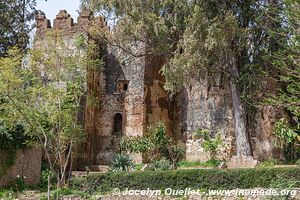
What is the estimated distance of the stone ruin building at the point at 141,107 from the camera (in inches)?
1040

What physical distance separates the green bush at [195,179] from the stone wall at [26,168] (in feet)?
11.4

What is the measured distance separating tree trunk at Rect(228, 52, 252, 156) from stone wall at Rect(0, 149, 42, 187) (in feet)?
31.2

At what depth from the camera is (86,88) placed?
26547 mm

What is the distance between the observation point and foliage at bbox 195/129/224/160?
2502cm

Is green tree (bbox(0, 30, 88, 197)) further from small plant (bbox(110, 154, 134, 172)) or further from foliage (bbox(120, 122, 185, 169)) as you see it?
foliage (bbox(120, 122, 185, 169))

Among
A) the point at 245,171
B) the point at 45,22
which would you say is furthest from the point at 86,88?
the point at 245,171

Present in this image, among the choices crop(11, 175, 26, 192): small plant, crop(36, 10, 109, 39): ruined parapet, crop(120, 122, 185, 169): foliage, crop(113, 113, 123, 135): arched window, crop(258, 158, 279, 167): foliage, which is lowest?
crop(11, 175, 26, 192): small plant

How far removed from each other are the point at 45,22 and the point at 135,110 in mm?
7471

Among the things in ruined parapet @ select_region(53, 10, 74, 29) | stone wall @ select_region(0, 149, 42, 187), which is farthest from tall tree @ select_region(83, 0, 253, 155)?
stone wall @ select_region(0, 149, 42, 187)

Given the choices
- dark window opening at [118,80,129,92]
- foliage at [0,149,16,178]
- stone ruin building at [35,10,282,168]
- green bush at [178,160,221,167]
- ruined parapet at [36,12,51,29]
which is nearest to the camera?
foliage at [0,149,16,178]

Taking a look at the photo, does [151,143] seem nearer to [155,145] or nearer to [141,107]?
[155,145]

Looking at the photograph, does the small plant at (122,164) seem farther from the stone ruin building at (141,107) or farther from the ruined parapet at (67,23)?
the ruined parapet at (67,23)

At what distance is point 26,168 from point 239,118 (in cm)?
1025

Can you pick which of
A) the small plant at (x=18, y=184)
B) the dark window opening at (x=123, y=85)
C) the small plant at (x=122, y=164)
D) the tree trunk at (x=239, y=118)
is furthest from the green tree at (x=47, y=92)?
the tree trunk at (x=239, y=118)
